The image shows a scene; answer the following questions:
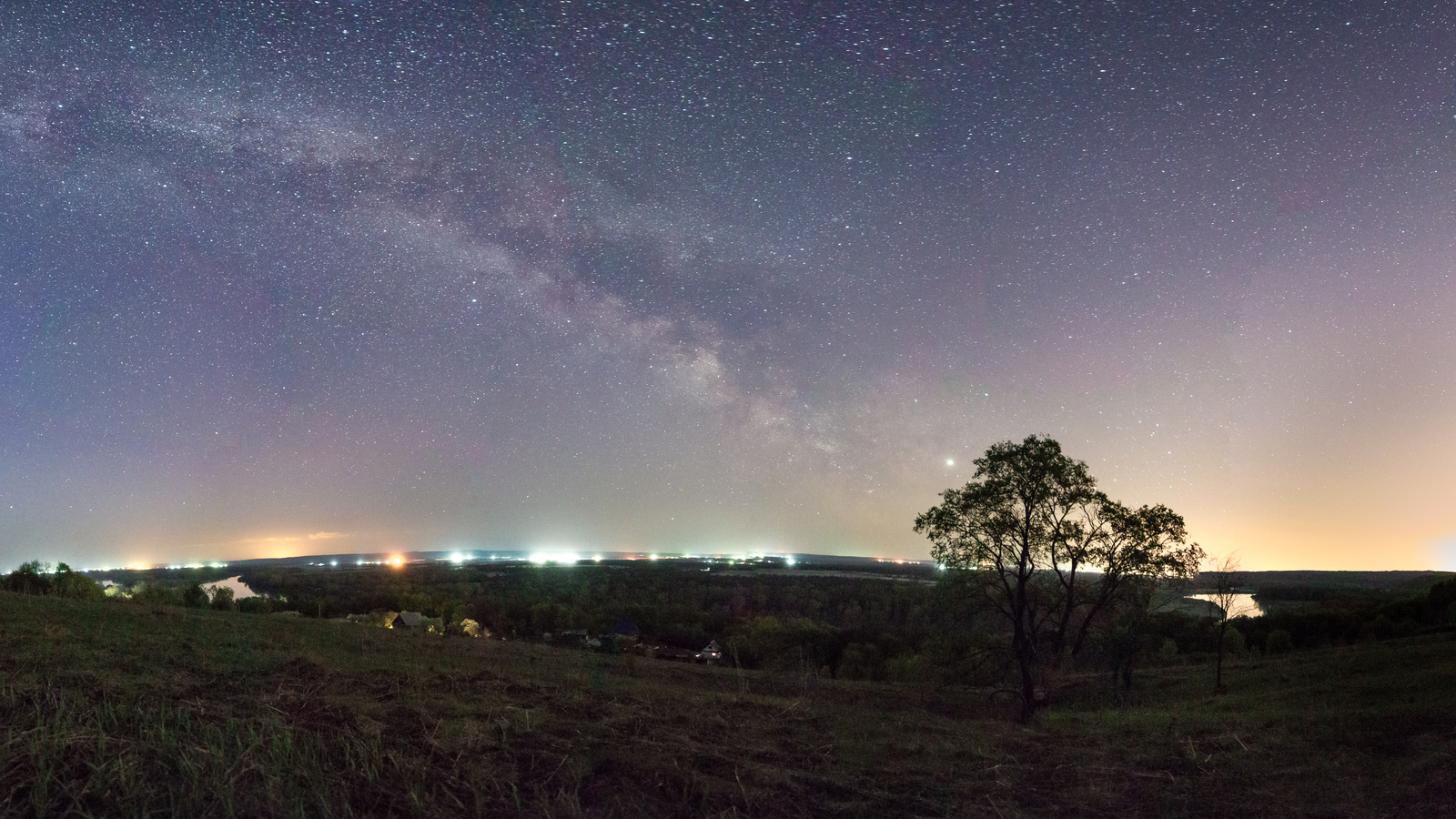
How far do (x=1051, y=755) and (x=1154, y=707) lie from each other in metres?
17.1

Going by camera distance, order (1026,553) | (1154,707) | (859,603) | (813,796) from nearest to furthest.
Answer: (813,796) < (1026,553) < (1154,707) < (859,603)

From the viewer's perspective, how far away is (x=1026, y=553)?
2188 cm

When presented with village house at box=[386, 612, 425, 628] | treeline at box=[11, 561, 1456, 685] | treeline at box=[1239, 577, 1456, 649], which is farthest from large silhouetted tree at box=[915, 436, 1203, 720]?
village house at box=[386, 612, 425, 628]

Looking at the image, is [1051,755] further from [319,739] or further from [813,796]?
[319,739]

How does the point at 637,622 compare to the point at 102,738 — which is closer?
the point at 102,738

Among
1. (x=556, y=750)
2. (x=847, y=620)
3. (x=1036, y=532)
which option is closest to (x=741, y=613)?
(x=847, y=620)

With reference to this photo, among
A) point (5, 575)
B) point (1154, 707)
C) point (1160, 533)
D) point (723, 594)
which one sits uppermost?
point (1160, 533)

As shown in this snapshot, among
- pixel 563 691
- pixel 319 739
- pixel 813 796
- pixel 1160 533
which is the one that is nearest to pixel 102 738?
pixel 319 739

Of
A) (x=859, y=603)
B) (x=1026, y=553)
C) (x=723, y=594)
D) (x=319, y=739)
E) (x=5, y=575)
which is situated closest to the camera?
(x=319, y=739)

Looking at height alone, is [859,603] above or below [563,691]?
below

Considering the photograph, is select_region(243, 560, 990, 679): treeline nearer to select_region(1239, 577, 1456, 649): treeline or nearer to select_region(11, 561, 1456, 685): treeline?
select_region(11, 561, 1456, 685): treeline

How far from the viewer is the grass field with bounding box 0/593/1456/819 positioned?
5.25 m

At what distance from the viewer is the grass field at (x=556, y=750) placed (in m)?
5.25

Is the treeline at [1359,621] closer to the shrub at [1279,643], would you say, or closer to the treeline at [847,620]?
the shrub at [1279,643]
